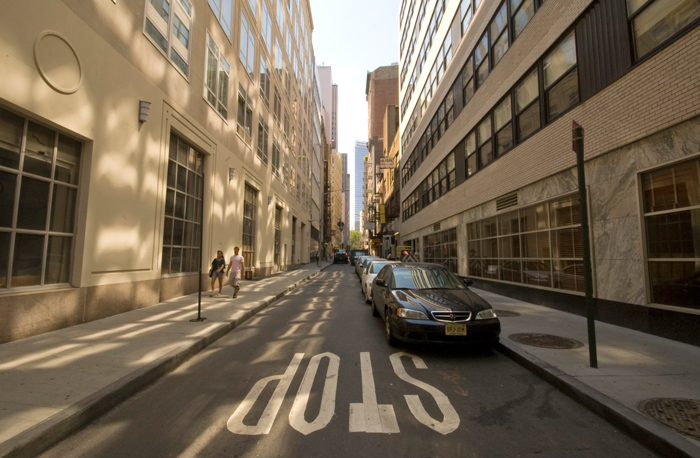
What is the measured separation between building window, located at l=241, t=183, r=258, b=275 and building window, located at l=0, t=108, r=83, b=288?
10.8 metres

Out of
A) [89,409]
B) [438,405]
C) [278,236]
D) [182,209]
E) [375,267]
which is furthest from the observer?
[278,236]

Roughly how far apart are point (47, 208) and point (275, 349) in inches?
199

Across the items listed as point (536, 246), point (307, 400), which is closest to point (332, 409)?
point (307, 400)

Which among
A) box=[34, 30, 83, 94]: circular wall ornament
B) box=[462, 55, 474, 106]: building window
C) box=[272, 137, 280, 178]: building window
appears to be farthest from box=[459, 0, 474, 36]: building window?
box=[34, 30, 83, 94]: circular wall ornament

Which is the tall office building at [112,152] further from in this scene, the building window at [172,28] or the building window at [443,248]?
the building window at [443,248]

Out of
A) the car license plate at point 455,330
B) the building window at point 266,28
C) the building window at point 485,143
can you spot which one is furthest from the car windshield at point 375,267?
the building window at point 266,28

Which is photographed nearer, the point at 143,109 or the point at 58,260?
the point at 58,260

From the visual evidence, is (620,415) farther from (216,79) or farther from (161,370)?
(216,79)

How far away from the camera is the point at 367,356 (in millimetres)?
5500

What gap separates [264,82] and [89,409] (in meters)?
22.1

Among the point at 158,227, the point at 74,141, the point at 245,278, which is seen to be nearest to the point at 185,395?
the point at 74,141

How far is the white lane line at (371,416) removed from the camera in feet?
10.5

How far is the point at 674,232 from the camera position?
610 centimetres

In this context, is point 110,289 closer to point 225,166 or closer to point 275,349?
point 275,349
